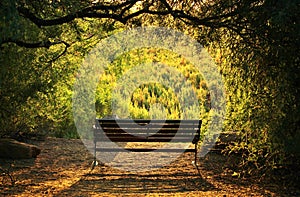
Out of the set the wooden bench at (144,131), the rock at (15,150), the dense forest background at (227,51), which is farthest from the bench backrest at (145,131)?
the rock at (15,150)

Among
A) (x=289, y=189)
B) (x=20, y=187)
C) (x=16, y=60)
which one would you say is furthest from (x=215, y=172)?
(x=16, y=60)

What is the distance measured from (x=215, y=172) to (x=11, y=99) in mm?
3103

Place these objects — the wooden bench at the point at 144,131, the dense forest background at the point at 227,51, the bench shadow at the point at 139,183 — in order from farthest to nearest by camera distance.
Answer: the wooden bench at the point at 144,131 → the bench shadow at the point at 139,183 → the dense forest background at the point at 227,51

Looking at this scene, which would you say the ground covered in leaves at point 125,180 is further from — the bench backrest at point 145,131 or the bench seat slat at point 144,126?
the bench seat slat at point 144,126

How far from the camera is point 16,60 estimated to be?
7.74 m

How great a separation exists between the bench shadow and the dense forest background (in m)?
0.82

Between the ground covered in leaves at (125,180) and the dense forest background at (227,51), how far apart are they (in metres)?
0.40

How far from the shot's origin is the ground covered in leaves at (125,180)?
20.8 ft

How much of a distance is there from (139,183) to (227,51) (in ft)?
7.22

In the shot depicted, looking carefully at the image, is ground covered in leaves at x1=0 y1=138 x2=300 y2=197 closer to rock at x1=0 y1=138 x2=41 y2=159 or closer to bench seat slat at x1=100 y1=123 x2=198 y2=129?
rock at x1=0 y1=138 x2=41 y2=159

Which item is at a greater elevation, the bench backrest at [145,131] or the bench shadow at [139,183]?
the bench backrest at [145,131]

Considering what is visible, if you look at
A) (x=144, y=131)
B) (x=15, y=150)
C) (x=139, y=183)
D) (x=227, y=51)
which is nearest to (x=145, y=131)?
(x=144, y=131)

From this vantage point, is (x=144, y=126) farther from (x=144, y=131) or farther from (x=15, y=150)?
(x=15, y=150)

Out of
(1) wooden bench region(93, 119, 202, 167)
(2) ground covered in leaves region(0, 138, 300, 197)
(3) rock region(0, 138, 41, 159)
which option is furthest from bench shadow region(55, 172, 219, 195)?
(3) rock region(0, 138, 41, 159)
